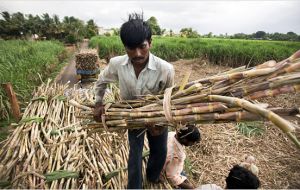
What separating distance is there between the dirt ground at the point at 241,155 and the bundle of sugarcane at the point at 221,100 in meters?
1.66

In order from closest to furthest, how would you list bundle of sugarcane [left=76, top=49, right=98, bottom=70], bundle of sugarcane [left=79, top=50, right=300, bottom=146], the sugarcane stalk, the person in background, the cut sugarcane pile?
the sugarcane stalk < bundle of sugarcane [left=79, top=50, right=300, bottom=146] < the cut sugarcane pile < the person in background < bundle of sugarcane [left=76, top=49, right=98, bottom=70]

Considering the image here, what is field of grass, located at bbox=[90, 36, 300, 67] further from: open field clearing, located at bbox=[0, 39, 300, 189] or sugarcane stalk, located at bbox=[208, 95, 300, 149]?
sugarcane stalk, located at bbox=[208, 95, 300, 149]

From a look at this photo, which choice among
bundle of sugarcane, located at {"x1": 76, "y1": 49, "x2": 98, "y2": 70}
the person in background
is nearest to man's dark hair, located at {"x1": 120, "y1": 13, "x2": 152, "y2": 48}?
the person in background

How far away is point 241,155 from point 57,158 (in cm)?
249

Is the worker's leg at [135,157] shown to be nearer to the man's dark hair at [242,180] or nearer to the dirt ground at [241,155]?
the man's dark hair at [242,180]

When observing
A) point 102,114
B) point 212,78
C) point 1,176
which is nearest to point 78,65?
point 1,176

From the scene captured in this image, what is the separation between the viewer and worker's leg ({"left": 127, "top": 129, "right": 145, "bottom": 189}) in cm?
204

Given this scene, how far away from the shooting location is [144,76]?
73.0 inches

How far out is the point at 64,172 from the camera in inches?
91.3

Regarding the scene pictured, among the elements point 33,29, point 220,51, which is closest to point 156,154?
point 220,51

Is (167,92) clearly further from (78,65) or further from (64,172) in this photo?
(78,65)

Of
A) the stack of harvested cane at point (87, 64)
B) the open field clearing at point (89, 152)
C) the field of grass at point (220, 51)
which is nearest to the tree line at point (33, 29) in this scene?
the field of grass at point (220, 51)

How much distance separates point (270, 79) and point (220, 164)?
7.56 feet

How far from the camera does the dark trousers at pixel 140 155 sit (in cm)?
206
